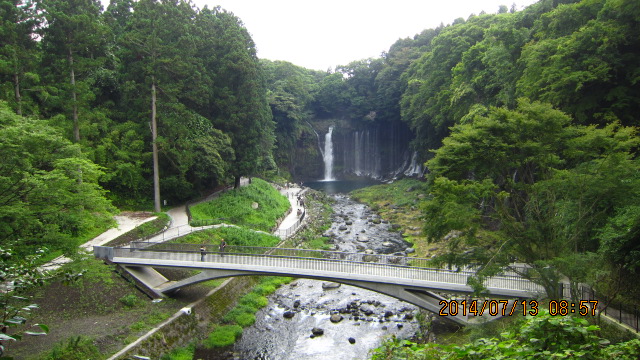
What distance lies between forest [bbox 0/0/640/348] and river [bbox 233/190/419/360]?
586cm

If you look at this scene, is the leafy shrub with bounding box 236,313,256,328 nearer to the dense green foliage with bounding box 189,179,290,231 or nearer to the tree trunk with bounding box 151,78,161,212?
the dense green foliage with bounding box 189,179,290,231

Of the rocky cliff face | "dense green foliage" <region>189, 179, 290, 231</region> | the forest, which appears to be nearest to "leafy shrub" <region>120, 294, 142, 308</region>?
the forest

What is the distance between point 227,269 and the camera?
1923 centimetres

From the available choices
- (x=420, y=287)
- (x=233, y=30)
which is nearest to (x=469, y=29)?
(x=233, y=30)

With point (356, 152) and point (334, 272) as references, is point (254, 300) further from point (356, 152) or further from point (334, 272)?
point (356, 152)

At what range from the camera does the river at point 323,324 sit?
17.9 m

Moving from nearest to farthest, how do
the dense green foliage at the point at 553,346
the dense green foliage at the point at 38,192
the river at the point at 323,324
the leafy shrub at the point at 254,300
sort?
the dense green foliage at the point at 553,346, the dense green foliage at the point at 38,192, the river at the point at 323,324, the leafy shrub at the point at 254,300

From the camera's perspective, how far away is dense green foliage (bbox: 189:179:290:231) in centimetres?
3159

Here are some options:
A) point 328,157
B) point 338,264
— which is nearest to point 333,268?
point 338,264

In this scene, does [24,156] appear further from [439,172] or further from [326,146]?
[326,146]

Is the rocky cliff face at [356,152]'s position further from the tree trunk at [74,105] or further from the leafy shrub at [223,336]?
the leafy shrub at [223,336]

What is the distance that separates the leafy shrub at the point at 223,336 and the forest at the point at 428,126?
7183 mm

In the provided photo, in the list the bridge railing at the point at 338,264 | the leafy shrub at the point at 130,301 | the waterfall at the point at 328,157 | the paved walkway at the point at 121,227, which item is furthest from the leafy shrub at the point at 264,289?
the waterfall at the point at 328,157

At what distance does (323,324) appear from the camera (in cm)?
2038
